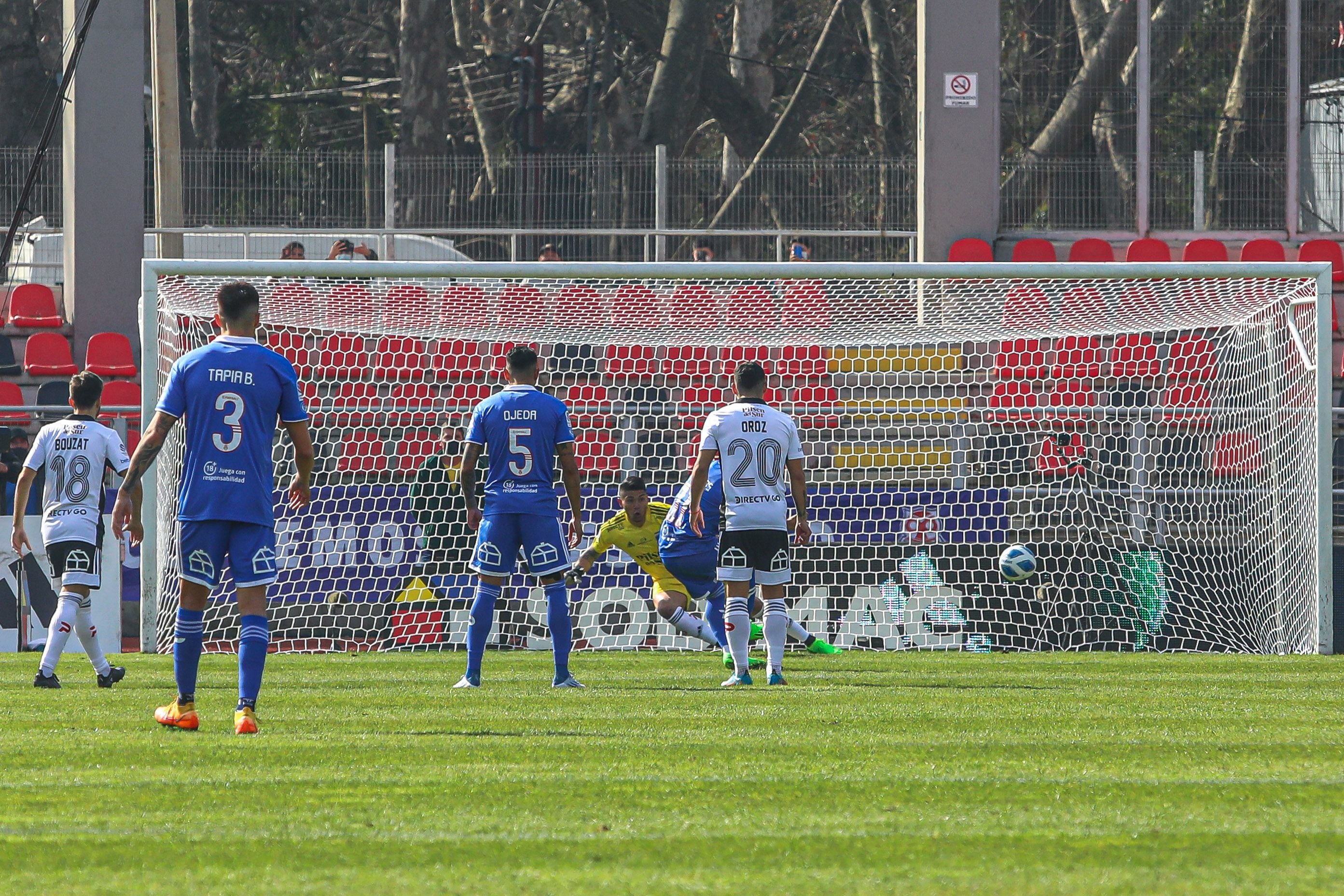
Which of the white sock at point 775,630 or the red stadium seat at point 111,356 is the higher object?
the red stadium seat at point 111,356

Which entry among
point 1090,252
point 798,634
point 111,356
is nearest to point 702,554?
point 798,634

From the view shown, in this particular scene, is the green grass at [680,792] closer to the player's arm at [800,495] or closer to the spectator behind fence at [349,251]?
the player's arm at [800,495]

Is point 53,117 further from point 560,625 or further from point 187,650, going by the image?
point 187,650

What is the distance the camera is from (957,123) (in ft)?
62.2

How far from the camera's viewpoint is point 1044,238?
63.8 ft

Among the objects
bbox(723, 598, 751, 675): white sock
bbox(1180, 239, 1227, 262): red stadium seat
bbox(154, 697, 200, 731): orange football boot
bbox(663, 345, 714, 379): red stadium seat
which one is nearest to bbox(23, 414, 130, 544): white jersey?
bbox(154, 697, 200, 731): orange football boot

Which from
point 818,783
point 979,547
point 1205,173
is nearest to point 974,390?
point 979,547

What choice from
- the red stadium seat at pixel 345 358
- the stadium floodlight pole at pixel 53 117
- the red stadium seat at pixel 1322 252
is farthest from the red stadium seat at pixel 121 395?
the red stadium seat at pixel 1322 252

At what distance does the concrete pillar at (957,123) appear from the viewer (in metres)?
18.8

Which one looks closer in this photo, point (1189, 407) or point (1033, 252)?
point (1189, 407)

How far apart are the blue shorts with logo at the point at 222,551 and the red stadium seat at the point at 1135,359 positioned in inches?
376

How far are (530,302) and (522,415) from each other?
18.0 ft

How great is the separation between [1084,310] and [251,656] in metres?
9.07

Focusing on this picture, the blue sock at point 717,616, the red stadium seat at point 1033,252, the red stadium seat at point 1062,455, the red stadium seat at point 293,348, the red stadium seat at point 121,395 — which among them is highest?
the red stadium seat at point 1033,252
